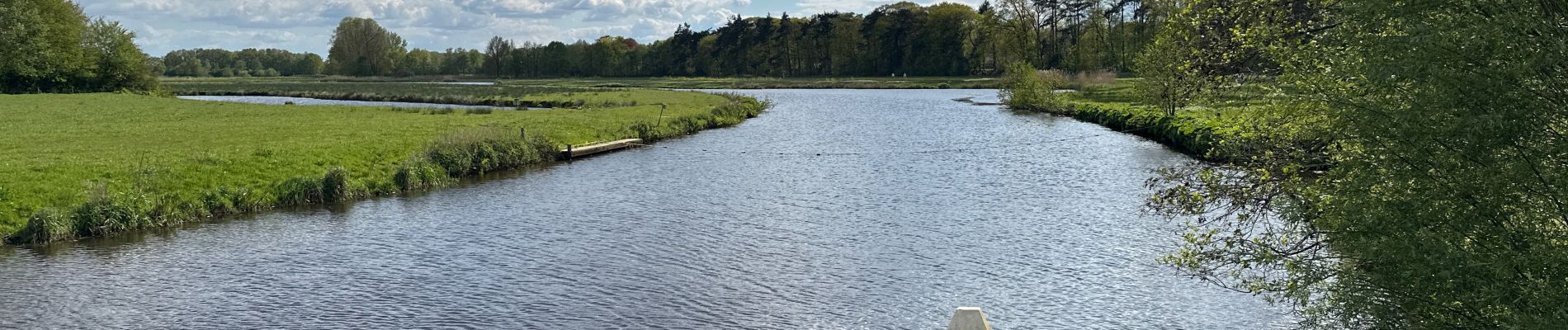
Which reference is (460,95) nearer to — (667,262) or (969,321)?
(667,262)

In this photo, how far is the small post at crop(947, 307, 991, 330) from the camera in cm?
509

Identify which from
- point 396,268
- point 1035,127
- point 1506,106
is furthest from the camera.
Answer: point 1035,127

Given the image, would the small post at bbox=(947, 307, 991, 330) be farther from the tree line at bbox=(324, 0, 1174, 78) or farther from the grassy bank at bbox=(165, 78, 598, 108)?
the tree line at bbox=(324, 0, 1174, 78)

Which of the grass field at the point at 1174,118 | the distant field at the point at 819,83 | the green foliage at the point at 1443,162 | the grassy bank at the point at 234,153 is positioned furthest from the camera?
the distant field at the point at 819,83

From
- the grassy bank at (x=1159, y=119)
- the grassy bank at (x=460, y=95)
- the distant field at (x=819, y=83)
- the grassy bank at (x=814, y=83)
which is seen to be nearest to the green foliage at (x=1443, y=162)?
the grassy bank at (x=1159, y=119)

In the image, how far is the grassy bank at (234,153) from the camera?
2173 centimetres

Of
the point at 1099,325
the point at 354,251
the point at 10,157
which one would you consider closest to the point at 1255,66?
the point at 1099,325

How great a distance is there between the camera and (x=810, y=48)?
15112cm

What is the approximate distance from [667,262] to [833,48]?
431 feet

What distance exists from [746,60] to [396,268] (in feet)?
460

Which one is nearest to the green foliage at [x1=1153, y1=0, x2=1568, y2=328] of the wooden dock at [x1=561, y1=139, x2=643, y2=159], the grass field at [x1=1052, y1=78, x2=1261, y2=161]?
the grass field at [x1=1052, y1=78, x2=1261, y2=161]

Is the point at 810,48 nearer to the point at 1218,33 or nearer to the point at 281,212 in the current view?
the point at 281,212

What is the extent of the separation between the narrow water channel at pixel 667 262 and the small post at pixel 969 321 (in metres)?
8.96

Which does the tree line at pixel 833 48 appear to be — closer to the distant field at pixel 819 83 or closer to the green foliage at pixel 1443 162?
the distant field at pixel 819 83
